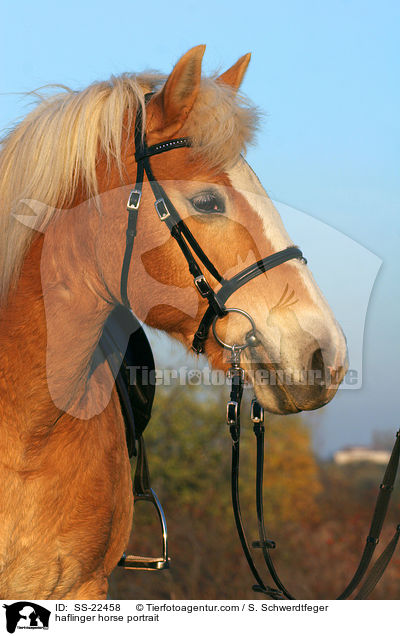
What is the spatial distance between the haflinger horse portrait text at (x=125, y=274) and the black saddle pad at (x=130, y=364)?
506mm

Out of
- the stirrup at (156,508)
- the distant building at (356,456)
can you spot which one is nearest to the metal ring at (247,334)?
the stirrup at (156,508)

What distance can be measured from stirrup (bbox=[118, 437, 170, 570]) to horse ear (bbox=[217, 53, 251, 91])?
2.24 m

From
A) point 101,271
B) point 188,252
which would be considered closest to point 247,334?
point 188,252

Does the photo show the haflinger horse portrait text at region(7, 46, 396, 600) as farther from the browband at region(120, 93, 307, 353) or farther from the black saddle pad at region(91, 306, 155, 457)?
the black saddle pad at region(91, 306, 155, 457)

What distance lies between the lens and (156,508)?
3492 mm

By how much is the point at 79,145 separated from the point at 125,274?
57 cm

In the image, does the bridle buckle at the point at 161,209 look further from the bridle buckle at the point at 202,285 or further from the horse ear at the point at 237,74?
the horse ear at the point at 237,74

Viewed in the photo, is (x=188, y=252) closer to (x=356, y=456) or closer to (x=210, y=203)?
(x=210, y=203)

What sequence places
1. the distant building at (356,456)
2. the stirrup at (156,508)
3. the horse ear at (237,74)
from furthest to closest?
1. the distant building at (356,456)
2. the stirrup at (156,508)
3. the horse ear at (237,74)

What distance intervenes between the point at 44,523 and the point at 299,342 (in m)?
1.41

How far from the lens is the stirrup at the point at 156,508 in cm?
323

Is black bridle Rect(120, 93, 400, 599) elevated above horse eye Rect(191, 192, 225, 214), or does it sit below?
below

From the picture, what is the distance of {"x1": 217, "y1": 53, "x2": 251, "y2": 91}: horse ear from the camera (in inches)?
102
